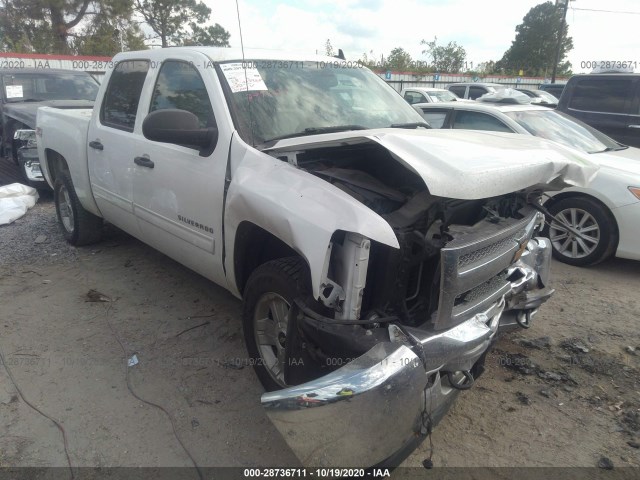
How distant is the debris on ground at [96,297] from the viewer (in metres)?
4.08

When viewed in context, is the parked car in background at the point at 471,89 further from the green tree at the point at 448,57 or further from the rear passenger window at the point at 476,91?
the green tree at the point at 448,57

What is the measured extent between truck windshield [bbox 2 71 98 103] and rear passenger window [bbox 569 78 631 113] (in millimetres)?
8077

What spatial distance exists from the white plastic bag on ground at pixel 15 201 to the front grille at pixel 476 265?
5.99 metres

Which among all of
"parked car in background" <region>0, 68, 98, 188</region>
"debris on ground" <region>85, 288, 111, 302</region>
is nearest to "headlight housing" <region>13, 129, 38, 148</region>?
"parked car in background" <region>0, 68, 98, 188</region>

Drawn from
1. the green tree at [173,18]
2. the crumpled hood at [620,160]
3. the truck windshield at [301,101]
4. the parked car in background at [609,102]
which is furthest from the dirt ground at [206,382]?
the green tree at [173,18]

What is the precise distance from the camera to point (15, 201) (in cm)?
643

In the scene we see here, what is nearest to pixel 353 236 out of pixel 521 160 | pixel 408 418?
pixel 408 418

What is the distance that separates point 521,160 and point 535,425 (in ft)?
4.79

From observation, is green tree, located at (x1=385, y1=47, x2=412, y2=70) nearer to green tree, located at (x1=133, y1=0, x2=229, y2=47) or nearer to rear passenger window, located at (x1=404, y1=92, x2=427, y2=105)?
green tree, located at (x1=133, y1=0, x2=229, y2=47)

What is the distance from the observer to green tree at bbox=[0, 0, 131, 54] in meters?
24.2

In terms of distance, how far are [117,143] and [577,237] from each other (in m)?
4.38

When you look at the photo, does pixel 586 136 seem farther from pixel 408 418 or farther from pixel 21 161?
pixel 21 161

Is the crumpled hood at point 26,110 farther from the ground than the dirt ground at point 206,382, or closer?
farther from the ground

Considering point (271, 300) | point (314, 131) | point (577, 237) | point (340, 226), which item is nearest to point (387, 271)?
point (340, 226)
